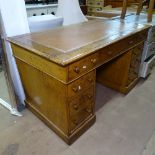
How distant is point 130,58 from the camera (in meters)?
1.83

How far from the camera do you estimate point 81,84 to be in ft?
4.02

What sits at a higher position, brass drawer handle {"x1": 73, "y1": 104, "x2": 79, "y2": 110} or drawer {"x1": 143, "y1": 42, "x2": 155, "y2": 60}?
drawer {"x1": 143, "y1": 42, "x2": 155, "y2": 60}

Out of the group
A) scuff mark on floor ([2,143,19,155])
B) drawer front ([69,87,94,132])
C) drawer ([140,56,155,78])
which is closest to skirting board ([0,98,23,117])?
scuff mark on floor ([2,143,19,155])

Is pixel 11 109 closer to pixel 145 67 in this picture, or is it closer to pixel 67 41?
pixel 67 41

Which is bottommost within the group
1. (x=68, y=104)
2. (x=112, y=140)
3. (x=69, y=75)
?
(x=112, y=140)

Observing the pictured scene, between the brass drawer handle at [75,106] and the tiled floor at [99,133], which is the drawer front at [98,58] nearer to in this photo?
the brass drawer handle at [75,106]

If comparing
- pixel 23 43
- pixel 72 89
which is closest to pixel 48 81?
pixel 72 89

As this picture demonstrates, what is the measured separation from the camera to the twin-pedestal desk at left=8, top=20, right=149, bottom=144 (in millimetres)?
1100

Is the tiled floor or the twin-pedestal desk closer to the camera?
the twin-pedestal desk

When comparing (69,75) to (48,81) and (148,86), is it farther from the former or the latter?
(148,86)

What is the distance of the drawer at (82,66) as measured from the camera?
1074mm

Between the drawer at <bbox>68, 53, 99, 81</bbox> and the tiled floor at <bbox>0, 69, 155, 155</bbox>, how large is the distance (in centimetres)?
66

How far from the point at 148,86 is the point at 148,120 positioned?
0.71 m

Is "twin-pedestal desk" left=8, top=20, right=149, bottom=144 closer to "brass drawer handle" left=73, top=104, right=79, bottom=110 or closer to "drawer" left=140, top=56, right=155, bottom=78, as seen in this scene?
"brass drawer handle" left=73, top=104, right=79, bottom=110
